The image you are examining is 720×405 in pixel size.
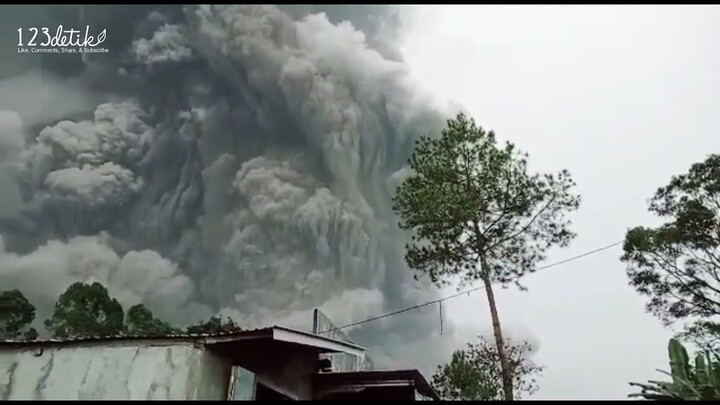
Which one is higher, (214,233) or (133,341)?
(214,233)

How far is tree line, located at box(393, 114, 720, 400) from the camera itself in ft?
46.8

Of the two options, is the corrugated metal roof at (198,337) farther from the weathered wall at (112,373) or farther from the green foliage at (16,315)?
the green foliage at (16,315)

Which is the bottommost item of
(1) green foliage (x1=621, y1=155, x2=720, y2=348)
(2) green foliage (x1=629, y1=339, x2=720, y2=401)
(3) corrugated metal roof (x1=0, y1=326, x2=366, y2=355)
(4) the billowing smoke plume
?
(2) green foliage (x1=629, y1=339, x2=720, y2=401)

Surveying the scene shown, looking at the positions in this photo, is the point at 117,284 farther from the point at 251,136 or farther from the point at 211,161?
the point at 251,136

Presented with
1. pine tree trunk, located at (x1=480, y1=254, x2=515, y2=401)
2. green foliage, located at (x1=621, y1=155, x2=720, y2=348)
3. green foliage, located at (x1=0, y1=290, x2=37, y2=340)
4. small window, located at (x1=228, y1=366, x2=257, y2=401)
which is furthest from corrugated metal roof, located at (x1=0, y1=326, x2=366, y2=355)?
green foliage, located at (x1=0, y1=290, x2=37, y2=340)

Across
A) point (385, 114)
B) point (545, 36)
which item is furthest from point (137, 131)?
point (545, 36)

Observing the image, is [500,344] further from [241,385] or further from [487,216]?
[241,385]

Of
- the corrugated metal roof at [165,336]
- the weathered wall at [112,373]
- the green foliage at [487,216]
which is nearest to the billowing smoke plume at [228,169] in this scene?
the green foliage at [487,216]

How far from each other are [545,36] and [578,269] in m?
11.1

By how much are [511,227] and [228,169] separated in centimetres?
3073

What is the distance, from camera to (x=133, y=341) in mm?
5430

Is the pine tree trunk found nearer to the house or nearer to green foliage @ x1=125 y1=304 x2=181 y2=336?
the house

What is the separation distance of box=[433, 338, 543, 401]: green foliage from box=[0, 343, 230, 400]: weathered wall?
35.5ft

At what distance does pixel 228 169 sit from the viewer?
4128 centimetres
